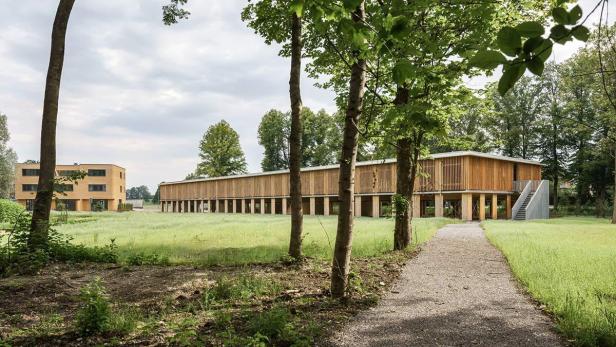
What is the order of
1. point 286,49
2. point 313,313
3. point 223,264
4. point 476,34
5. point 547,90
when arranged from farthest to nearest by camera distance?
point 547,90 → point 286,49 → point 223,264 → point 476,34 → point 313,313

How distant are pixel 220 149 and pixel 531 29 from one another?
6986cm

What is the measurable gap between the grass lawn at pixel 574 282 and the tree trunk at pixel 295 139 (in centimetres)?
473

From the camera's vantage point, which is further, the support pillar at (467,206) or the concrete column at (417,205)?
the concrete column at (417,205)

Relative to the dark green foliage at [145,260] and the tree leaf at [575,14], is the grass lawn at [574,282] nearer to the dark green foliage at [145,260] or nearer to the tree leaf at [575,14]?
the tree leaf at [575,14]

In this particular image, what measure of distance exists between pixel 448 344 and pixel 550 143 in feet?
174

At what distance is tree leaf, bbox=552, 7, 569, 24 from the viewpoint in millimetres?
1630

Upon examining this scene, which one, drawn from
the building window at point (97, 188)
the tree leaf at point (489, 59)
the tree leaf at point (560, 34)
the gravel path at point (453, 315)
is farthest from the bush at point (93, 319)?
the building window at point (97, 188)

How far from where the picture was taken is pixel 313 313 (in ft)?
19.0

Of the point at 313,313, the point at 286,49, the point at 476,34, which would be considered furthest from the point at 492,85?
the point at 313,313

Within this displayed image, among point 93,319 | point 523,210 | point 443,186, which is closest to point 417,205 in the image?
point 443,186

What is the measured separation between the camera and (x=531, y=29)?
1621 millimetres

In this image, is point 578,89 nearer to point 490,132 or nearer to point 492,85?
point 490,132

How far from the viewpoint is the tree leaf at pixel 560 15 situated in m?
1.63

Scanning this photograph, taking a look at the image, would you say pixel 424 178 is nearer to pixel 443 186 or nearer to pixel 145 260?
→ pixel 443 186
